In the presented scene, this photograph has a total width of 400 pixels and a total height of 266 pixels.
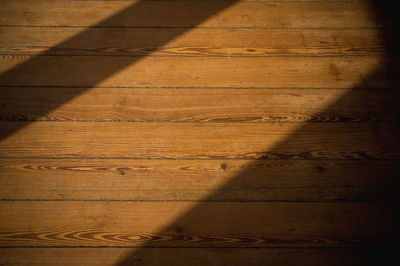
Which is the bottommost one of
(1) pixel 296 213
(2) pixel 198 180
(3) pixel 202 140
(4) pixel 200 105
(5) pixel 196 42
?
(1) pixel 296 213

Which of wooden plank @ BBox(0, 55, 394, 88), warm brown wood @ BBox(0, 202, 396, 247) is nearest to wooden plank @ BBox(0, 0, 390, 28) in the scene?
wooden plank @ BBox(0, 55, 394, 88)

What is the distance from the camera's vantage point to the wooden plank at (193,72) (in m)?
1.19

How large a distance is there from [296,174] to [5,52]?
136 cm

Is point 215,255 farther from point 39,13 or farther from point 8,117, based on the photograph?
point 39,13

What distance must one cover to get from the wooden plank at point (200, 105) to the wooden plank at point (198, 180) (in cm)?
19

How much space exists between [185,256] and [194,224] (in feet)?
0.34

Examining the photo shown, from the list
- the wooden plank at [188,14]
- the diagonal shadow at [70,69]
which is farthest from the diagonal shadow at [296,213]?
the diagonal shadow at [70,69]

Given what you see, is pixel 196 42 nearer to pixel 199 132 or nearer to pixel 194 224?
pixel 199 132

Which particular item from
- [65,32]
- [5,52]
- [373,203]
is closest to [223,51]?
[65,32]

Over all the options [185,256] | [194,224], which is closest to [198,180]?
[194,224]

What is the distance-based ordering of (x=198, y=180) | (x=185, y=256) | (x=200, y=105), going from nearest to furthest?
(x=185, y=256) < (x=198, y=180) < (x=200, y=105)

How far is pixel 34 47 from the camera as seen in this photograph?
4.13ft

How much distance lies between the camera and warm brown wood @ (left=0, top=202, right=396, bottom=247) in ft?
3.03

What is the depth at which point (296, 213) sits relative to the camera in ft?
3.18
